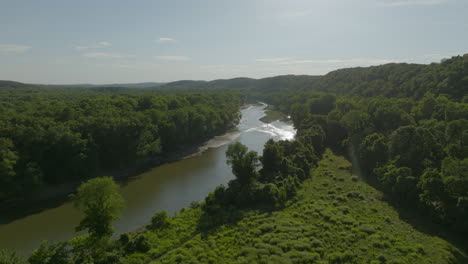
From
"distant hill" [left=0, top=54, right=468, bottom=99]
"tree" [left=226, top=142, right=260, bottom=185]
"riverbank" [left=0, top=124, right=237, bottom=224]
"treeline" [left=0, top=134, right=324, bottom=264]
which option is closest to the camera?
"treeline" [left=0, top=134, right=324, bottom=264]

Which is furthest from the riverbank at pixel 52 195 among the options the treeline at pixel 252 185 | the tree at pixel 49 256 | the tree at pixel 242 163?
the tree at pixel 242 163

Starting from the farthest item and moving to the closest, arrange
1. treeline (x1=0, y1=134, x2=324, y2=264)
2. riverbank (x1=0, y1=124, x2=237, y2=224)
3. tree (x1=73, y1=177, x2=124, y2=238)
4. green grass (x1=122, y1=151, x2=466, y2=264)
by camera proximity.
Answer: riverbank (x1=0, y1=124, x2=237, y2=224)
tree (x1=73, y1=177, x2=124, y2=238)
green grass (x1=122, y1=151, x2=466, y2=264)
treeline (x1=0, y1=134, x2=324, y2=264)

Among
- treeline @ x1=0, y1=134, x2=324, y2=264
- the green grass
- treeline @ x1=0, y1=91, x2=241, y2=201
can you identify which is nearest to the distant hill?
treeline @ x1=0, y1=134, x2=324, y2=264

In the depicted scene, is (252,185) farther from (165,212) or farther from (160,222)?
(160,222)

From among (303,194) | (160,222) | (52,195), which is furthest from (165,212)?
(52,195)

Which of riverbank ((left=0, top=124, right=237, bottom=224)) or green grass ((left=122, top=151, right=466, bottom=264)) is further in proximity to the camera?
riverbank ((left=0, top=124, right=237, bottom=224))

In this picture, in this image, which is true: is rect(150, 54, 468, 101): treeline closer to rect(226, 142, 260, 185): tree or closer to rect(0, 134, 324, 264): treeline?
rect(0, 134, 324, 264): treeline

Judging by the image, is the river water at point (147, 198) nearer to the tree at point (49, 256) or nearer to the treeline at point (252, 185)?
the treeline at point (252, 185)
